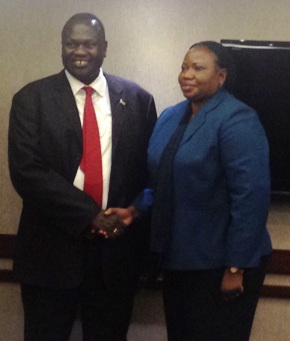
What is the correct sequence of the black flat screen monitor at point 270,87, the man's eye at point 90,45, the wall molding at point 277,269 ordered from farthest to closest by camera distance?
1. the wall molding at point 277,269
2. the black flat screen monitor at point 270,87
3. the man's eye at point 90,45

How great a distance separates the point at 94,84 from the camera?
196 centimetres

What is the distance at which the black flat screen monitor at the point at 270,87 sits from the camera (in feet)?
7.04

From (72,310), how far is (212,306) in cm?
49

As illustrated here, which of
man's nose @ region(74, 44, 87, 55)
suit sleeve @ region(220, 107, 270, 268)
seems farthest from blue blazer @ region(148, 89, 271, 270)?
man's nose @ region(74, 44, 87, 55)

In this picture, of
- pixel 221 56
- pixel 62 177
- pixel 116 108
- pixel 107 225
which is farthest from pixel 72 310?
pixel 221 56

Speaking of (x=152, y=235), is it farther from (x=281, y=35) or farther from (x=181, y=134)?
(x=281, y=35)

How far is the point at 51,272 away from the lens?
1.95m

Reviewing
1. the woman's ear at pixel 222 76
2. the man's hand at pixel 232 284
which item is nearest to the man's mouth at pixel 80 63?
the woman's ear at pixel 222 76

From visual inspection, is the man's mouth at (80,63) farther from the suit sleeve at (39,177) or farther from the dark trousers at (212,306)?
the dark trousers at (212,306)

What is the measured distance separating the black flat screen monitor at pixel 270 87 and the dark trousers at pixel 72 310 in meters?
0.73

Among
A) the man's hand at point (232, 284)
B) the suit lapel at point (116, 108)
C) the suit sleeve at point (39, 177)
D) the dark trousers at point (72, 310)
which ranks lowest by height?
the dark trousers at point (72, 310)

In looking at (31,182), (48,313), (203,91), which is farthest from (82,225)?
(203,91)

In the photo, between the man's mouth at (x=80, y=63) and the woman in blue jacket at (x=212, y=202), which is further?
the man's mouth at (x=80, y=63)

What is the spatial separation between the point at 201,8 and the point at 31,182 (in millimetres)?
922
